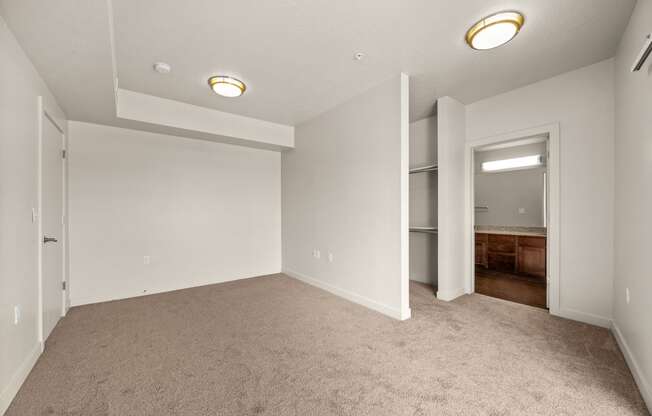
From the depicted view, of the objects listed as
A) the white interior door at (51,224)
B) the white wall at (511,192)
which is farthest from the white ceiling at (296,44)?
the white wall at (511,192)

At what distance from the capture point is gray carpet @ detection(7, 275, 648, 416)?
163cm

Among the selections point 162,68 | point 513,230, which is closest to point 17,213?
point 162,68

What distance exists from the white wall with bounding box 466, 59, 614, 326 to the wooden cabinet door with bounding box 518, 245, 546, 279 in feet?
5.95

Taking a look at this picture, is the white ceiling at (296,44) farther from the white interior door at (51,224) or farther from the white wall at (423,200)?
the white wall at (423,200)

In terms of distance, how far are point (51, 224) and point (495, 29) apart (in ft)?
13.7

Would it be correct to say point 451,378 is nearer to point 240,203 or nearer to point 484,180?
point 240,203

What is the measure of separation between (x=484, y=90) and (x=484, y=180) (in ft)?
9.85

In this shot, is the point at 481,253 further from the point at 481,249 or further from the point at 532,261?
the point at 532,261

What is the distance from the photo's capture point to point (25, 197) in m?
1.99

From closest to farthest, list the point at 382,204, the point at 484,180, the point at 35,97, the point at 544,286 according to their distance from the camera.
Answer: the point at 35,97, the point at 382,204, the point at 544,286, the point at 484,180

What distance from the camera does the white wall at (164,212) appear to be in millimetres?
3494

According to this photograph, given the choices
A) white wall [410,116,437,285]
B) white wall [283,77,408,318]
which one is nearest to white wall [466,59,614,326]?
white wall [410,116,437,285]

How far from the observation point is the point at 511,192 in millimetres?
5414

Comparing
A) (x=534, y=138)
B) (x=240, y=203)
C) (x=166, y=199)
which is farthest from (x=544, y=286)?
(x=166, y=199)
